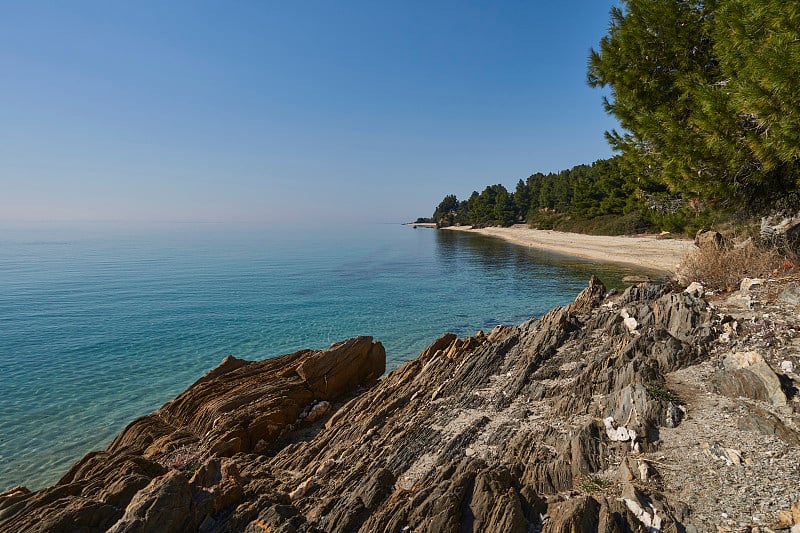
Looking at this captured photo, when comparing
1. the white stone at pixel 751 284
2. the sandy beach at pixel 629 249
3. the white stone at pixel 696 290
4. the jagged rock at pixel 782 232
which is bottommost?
the sandy beach at pixel 629 249

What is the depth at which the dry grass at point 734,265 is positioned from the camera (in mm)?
12250

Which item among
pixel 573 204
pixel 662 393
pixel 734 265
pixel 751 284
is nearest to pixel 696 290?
pixel 751 284

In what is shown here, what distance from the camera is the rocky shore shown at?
4.86m

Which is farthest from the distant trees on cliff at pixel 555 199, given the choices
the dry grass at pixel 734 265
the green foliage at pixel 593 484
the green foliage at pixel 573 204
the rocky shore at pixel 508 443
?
the green foliage at pixel 593 484

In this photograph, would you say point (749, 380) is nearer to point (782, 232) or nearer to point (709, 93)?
point (709, 93)

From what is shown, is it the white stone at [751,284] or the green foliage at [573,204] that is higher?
the green foliage at [573,204]

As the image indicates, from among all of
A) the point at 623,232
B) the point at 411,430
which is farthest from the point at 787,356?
the point at 623,232

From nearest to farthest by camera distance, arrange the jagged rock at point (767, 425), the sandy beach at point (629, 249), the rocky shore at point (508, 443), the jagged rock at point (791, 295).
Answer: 1. the rocky shore at point (508, 443)
2. the jagged rock at point (767, 425)
3. the jagged rock at point (791, 295)
4. the sandy beach at point (629, 249)

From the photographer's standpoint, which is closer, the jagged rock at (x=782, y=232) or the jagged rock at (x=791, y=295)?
the jagged rock at (x=791, y=295)

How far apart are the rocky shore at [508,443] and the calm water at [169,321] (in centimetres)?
375

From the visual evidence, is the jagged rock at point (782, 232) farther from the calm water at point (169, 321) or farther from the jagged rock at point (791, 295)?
the calm water at point (169, 321)

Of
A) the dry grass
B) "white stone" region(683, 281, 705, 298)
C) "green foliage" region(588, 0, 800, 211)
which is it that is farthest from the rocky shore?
"green foliage" region(588, 0, 800, 211)

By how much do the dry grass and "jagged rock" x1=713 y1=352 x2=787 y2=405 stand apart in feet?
22.3

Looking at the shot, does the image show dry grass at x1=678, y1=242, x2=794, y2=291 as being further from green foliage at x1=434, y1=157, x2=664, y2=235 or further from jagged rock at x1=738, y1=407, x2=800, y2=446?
jagged rock at x1=738, y1=407, x2=800, y2=446
